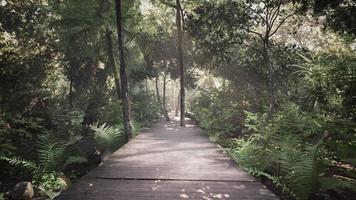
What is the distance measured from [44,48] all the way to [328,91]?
779 inches

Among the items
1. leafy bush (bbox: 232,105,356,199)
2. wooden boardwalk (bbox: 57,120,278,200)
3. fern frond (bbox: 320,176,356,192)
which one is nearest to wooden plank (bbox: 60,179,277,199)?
wooden boardwalk (bbox: 57,120,278,200)

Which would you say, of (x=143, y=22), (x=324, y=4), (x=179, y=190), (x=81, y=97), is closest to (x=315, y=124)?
(x=324, y=4)

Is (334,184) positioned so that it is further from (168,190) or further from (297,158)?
(168,190)

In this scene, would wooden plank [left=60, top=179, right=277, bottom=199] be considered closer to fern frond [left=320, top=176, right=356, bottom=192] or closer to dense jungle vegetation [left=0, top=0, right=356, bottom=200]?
dense jungle vegetation [left=0, top=0, right=356, bottom=200]

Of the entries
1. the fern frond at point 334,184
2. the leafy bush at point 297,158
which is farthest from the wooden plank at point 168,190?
the fern frond at point 334,184

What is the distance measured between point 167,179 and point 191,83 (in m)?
29.8

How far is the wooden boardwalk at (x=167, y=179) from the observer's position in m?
6.07

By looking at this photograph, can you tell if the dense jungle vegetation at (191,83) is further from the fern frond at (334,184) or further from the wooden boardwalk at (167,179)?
the wooden boardwalk at (167,179)

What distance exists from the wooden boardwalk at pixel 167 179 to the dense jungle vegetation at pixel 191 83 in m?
0.68

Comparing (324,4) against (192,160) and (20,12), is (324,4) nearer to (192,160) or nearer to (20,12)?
(192,160)

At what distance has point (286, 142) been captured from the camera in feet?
24.0

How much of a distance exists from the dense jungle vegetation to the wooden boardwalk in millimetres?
679

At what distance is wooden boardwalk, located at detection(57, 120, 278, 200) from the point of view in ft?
19.9

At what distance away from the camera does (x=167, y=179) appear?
7.19m
